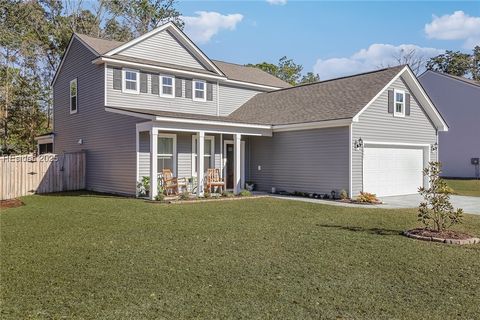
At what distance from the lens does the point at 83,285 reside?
4.87 m

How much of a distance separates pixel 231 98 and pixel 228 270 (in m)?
16.6

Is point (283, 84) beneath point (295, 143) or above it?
above

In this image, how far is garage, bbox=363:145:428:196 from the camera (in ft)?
52.3

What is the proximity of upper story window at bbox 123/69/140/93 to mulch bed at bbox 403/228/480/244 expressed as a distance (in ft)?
42.2

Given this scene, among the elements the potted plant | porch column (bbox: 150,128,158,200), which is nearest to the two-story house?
porch column (bbox: 150,128,158,200)

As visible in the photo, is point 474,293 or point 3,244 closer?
point 474,293

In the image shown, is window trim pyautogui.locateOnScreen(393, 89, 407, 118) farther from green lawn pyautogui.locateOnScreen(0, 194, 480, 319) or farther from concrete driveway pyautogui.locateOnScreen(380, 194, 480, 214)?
green lawn pyautogui.locateOnScreen(0, 194, 480, 319)

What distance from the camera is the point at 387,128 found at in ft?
54.4

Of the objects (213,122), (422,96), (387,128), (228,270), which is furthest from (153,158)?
(422,96)

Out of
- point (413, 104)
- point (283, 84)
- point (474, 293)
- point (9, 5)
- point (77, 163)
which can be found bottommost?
point (474, 293)

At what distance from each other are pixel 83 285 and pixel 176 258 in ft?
5.31

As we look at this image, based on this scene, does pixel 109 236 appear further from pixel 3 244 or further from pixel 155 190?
pixel 155 190

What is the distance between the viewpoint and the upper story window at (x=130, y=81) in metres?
17.2

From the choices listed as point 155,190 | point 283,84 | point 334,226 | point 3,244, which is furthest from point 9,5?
point 334,226
